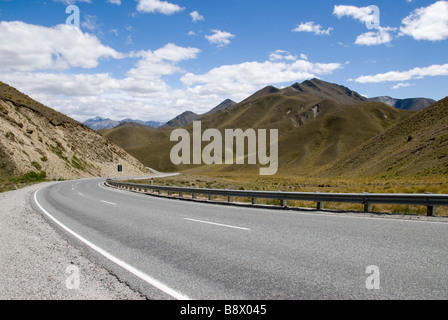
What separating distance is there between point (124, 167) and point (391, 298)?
76.2 metres

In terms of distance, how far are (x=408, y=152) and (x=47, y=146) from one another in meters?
66.9

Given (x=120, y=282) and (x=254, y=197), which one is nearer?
(x=120, y=282)

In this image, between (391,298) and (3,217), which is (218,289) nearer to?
(391,298)

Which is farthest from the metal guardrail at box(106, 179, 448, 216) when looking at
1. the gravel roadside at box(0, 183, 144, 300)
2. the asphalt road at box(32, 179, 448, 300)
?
the gravel roadside at box(0, 183, 144, 300)

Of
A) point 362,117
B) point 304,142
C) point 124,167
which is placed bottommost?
point 124,167

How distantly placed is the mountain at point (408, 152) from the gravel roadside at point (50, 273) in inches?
1808

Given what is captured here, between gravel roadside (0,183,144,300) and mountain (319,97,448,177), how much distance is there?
45929mm

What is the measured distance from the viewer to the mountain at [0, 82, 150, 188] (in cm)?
4475

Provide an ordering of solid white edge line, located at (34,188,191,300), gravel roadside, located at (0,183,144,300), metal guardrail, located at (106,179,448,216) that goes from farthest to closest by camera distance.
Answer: metal guardrail, located at (106,179,448,216) < gravel roadside, located at (0,183,144,300) < solid white edge line, located at (34,188,191,300)

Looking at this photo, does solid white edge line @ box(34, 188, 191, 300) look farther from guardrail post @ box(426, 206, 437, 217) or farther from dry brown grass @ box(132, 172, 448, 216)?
dry brown grass @ box(132, 172, 448, 216)

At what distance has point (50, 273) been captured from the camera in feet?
17.5

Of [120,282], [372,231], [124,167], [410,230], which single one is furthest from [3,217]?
[124,167]

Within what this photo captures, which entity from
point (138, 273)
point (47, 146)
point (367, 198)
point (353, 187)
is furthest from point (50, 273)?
point (47, 146)
